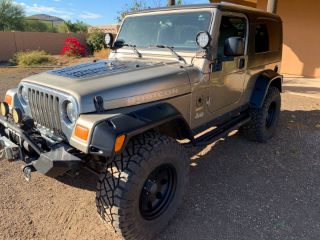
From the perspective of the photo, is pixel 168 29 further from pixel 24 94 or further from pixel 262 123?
pixel 262 123

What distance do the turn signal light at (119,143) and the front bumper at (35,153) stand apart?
31 centimetres

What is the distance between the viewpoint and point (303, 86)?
31.9 ft

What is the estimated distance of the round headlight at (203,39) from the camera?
3.11 meters

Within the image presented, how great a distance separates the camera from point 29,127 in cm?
281

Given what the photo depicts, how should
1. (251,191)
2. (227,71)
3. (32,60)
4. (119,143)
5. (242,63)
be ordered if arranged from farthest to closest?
(32,60) → (242,63) → (227,71) → (251,191) → (119,143)

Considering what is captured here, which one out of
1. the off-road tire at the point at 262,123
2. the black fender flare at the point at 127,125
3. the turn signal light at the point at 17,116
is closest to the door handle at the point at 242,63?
the off-road tire at the point at 262,123

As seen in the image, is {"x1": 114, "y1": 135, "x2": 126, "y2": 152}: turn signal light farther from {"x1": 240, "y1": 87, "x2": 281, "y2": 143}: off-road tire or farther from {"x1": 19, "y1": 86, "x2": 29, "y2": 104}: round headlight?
{"x1": 240, "y1": 87, "x2": 281, "y2": 143}: off-road tire

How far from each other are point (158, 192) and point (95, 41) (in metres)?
22.4

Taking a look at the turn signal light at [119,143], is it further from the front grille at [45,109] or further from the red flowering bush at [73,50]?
the red flowering bush at [73,50]

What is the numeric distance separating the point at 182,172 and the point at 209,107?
99cm

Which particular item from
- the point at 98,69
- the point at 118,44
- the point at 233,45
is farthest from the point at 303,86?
the point at 98,69

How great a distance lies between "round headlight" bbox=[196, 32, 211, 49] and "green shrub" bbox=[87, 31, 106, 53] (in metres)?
21.0

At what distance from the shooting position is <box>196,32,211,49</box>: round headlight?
311cm

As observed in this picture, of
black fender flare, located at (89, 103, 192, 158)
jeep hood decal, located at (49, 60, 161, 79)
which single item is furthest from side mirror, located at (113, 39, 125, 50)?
black fender flare, located at (89, 103, 192, 158)
